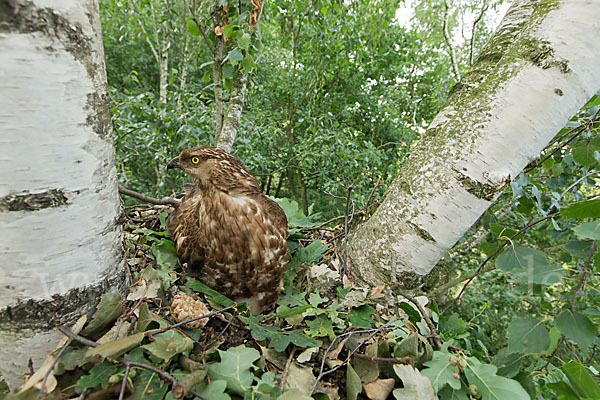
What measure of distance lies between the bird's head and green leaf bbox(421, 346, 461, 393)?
3.98 ft

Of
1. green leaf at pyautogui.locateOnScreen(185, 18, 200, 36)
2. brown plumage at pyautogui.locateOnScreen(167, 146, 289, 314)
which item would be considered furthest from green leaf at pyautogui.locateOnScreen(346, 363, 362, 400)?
green leaf at pyautogui.locateOnScreen(185, 18, 200, 36)

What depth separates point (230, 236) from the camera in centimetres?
164

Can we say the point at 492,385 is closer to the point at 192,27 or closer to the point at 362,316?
the point at 362,316

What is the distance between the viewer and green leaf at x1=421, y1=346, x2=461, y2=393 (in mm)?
895

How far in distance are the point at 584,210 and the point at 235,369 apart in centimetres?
105

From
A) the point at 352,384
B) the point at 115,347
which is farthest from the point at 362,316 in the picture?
the point at 115,347

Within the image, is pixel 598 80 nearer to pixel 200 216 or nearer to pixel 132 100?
pixel 200 216

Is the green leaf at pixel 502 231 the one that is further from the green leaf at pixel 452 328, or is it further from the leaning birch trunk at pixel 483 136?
the green leaf at pixel 452 328

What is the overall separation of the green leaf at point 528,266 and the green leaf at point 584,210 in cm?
16

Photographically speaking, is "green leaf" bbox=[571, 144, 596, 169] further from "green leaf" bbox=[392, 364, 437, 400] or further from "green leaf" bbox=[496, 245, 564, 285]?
"green leaf" bbox=[392, 364, 437, 400]

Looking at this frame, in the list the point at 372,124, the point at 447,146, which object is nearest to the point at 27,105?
the point at 447,146

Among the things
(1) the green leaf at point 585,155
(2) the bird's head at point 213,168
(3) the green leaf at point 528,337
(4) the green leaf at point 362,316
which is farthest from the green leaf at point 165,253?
(1) the green leaf at point 585,155

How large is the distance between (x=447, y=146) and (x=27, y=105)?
135 cm

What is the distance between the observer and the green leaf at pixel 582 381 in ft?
2.78
